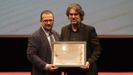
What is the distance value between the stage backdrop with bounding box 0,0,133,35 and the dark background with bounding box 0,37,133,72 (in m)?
0.45

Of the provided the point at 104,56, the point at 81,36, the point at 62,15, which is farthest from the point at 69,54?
the point at 104,56

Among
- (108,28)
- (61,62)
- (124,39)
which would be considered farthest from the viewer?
(124,39)

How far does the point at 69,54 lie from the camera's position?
2.93 m

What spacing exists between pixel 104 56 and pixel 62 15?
94 cm

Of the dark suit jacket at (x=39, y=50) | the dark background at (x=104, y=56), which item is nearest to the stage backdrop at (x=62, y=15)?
the dark background at (x=104, y=56)

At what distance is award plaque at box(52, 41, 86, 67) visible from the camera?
286 centimetres

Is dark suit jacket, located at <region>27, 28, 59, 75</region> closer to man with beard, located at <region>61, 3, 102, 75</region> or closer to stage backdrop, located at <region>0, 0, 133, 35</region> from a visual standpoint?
man with beard, located at <region>61, 3, 102, 75</region>

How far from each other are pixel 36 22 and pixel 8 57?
0.82 m

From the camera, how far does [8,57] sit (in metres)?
5.03

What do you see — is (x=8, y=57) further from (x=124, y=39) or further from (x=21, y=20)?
(x=124, y=39)

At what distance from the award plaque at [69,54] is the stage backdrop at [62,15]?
1542mm

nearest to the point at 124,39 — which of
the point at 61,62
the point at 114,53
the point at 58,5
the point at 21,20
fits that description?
the point at 114,53

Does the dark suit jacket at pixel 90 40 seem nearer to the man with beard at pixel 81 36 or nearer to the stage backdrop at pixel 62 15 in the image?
the man with beard at pixel 81 36

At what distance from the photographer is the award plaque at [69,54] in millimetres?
2859
